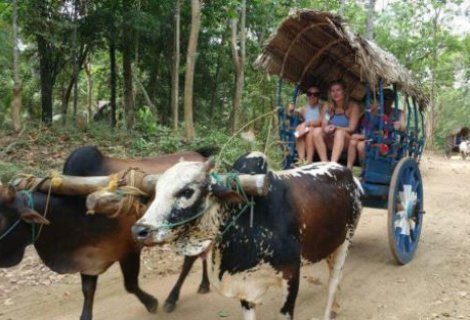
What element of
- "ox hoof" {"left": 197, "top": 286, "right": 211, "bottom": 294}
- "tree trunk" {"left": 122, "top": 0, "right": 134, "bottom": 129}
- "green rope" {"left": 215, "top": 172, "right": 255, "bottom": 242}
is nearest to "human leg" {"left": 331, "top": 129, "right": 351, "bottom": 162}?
"ox hoof" {"left": 197, "top": 286, "right": 211, "bottom": 294}

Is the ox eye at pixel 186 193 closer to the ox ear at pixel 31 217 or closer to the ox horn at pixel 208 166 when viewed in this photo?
the ox horn at pixel 208 166

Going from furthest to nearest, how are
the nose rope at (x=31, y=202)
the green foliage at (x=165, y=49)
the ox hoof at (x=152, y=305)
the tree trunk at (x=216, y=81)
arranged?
1. the tree trunk at (x=216, y=81)
2. the green foliage at (x=165, y=49)
3. the ox hoof at (x=152, y=305)
4. the nose rope at (x=31, y=202)

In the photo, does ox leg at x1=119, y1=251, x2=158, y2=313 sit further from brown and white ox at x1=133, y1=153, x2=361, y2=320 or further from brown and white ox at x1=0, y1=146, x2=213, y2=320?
brown and white ox at x1=133, y1=153, x2=361, y2=320

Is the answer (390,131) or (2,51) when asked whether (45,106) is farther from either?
(390,131)

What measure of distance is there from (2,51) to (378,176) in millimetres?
11634

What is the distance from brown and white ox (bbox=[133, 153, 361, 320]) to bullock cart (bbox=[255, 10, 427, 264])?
68.4 inches

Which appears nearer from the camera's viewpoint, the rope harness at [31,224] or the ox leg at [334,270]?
the rope harness at [31,224]

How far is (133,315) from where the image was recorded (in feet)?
15.4

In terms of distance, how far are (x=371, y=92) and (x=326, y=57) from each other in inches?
45.9

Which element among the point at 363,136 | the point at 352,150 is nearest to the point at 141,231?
the point at 352,150

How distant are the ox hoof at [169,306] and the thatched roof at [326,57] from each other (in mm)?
3122

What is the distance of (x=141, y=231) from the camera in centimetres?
298

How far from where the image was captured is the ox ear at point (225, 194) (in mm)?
3311

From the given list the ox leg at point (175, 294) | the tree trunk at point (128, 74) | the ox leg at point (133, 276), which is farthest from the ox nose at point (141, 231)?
the tree trunk at point (128, 74)
